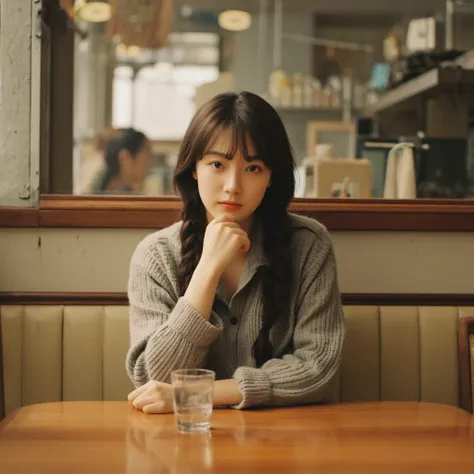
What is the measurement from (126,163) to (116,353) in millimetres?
2479

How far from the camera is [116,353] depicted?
2219mm

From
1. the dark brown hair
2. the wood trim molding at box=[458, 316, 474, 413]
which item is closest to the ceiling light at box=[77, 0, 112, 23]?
the dark brown hair

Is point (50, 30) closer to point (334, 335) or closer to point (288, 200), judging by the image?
point (288, 200)

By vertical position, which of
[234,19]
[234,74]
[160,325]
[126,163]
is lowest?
[160,325]

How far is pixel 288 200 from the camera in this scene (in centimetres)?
202

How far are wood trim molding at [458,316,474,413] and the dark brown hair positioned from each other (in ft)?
1.64

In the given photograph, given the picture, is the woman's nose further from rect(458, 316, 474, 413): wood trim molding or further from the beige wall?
rect(458, 316, 474, 413): wood trim molding

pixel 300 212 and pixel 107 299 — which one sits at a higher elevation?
pixel 300 212

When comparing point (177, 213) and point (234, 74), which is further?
point (234, 74)

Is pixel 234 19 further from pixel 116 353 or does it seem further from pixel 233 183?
pixel 233 183

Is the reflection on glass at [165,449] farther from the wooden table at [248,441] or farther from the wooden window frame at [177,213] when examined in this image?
the wooden window frame at [177,213]

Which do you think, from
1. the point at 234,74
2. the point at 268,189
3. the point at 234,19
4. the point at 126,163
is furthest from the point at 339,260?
the point at 234,74

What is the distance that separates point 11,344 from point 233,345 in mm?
669

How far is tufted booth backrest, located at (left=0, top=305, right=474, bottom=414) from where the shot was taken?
2219 mm
